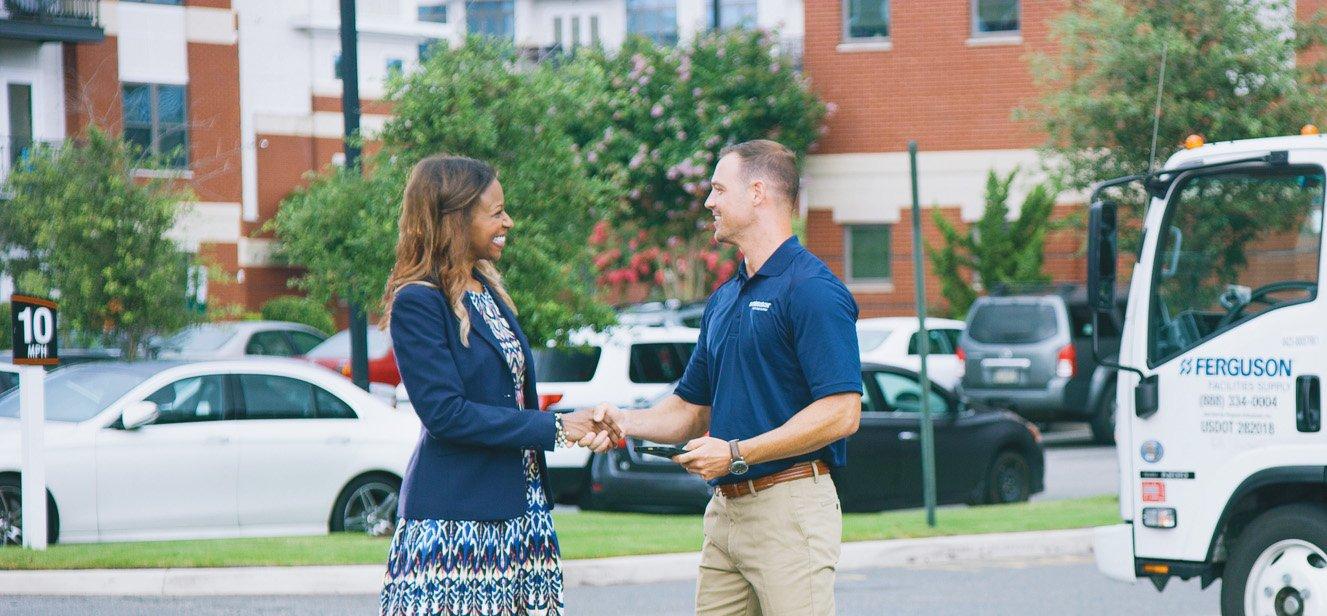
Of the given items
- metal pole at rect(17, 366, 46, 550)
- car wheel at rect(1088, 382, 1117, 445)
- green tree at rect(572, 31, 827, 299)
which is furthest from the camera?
green tree at rect(572, 31, 827, 299)

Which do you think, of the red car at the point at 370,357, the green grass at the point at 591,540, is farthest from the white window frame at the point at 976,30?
the green grass at the point at 591,540

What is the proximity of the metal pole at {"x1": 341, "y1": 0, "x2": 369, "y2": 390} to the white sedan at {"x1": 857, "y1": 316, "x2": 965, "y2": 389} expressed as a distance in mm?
7851

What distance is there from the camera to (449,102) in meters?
12.1

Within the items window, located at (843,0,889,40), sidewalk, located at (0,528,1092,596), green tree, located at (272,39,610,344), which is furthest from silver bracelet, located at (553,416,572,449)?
window, located at (843,0,889,40)

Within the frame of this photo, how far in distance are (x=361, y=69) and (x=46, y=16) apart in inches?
469

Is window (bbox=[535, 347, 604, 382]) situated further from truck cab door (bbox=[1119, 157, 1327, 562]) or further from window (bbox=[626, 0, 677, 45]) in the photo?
window (bbox=[626, 0, 677, 45])

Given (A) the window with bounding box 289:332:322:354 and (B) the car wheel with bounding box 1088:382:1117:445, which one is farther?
(A) the window with bounding box 289:332:322:354

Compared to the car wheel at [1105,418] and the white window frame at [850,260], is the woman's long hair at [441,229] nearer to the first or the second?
the car wheel at [1105,418]

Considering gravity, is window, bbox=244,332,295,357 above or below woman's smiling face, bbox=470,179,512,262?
below

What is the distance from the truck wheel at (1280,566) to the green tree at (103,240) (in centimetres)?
1022

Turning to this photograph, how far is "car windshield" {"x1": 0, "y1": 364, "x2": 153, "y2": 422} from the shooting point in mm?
11539

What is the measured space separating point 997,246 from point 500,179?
54.0ft

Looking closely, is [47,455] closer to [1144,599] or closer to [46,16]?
[1144,599]

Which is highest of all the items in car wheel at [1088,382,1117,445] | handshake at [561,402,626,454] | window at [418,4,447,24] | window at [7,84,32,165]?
window at [418,4,447,24]
